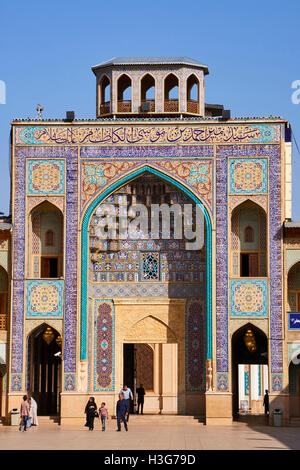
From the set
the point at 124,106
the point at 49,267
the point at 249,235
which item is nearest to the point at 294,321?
the point at 249,235

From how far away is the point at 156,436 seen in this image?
2339cm

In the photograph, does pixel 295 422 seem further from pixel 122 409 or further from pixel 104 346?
pixel 104 346

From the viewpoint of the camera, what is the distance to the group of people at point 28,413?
26.0 metres

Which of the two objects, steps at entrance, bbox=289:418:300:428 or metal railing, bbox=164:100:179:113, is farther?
metal railing, bbox=164:100:179:113

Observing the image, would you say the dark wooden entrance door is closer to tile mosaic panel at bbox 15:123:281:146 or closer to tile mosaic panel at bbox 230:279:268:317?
tile mosaic panel at bbox 15:123:281:146

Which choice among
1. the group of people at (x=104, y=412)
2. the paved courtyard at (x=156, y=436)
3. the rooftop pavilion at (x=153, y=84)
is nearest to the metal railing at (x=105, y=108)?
the rooftop pavilion at (x=153, y=84)

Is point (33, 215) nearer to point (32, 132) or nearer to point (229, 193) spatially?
point (32, 132)

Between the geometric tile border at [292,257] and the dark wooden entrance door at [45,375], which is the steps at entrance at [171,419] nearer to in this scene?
the dark wooden entrance door at [45,375]

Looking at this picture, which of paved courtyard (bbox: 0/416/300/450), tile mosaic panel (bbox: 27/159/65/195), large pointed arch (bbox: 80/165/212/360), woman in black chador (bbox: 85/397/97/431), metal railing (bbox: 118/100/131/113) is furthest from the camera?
metal railing (bbox: 118/100/131/113)

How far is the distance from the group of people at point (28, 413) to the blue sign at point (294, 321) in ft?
22.2

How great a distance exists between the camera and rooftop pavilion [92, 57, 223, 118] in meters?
29.3

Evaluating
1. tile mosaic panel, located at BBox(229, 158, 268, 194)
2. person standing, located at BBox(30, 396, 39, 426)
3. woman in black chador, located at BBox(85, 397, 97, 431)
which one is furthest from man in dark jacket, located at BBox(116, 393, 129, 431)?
tile mosaic panel, located at BBox(229, 158, 268, 194)

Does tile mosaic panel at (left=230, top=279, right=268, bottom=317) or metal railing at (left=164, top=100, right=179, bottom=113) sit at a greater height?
metal railing at (left=164, top=100, right=179, bottom=113)

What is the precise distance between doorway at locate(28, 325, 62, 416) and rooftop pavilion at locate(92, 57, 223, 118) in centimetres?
629
